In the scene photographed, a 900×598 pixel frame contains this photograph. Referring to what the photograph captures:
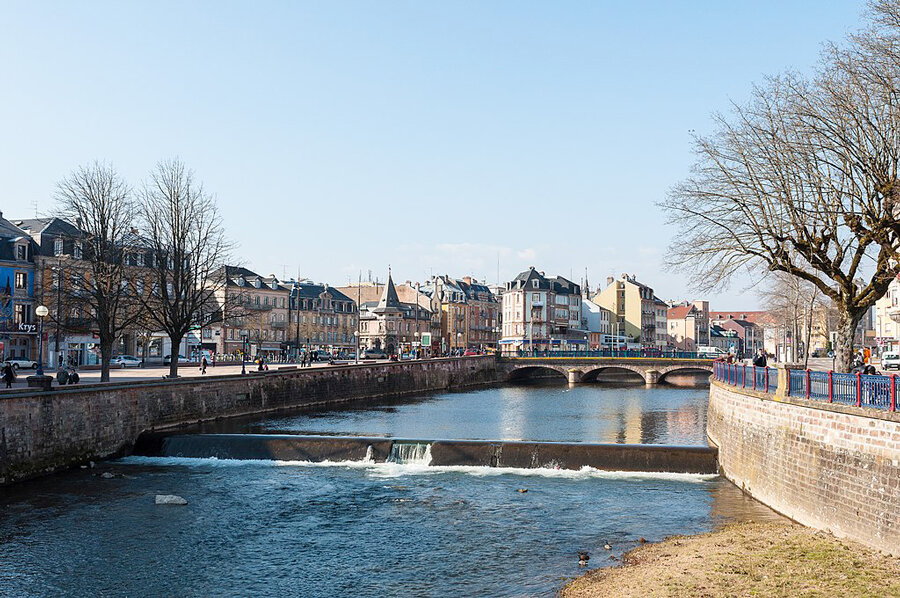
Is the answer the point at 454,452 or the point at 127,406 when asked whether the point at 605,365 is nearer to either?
the point at 454,452

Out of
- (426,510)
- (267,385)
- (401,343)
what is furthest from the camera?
(401,343)

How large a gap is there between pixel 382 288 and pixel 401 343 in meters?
19.4

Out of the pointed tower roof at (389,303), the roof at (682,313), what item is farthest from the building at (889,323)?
the roof at (682,313)

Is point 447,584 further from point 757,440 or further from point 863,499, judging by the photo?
point 757,440

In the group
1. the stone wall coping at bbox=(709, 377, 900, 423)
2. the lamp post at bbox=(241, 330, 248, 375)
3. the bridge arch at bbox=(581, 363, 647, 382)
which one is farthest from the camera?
the bridge arch at bbox=(581, 363, 647, 382)

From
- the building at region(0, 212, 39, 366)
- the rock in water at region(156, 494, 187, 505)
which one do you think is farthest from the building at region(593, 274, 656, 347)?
the rock in water at region(156, 494, 187, 505)

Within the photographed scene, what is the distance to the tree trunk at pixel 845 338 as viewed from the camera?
30172 mm

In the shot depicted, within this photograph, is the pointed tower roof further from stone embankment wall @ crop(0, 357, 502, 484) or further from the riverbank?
the riverbank

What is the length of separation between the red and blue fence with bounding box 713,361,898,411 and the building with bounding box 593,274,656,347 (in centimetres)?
14037

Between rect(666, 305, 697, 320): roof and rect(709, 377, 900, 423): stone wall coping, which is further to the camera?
rect(666, 305, 697, 320): roof

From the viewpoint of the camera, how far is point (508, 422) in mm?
51188

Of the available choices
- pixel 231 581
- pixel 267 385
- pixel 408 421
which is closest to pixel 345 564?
pixel 231 581

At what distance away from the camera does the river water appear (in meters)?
19.0

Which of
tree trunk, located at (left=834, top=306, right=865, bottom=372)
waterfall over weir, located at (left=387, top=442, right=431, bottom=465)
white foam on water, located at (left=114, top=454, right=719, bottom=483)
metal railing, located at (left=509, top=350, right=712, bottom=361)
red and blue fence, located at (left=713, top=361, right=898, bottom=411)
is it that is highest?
tree trunk, located at (left=834, top=306, right=865, bottom=372)
